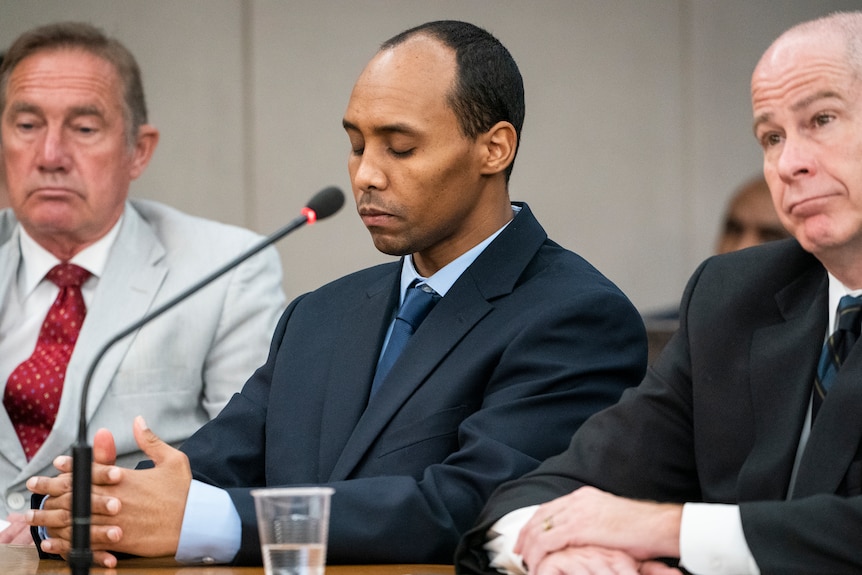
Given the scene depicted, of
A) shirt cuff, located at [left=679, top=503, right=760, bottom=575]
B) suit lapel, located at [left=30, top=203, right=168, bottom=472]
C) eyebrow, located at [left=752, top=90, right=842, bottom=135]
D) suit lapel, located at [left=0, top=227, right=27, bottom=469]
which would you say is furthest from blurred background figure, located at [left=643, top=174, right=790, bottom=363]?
shirt cuff, located at [left=679, top=503, right=760, bottom=575]

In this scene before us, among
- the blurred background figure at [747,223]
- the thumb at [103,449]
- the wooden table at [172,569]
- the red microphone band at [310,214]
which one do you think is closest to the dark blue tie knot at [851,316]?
the wooden table at [172,569]

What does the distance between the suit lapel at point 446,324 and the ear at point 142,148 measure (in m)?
1.42

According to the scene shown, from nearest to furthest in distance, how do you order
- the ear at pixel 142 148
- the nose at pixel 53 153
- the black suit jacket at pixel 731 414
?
the black suit jacket at pixel 731 414 → the nose at pixel 53 153 → the ear at pixel 142 148

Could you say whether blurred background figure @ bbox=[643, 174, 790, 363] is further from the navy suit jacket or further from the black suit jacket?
the black suit jacket

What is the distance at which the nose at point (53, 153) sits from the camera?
3686mm

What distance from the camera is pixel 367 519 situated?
7.61 ft

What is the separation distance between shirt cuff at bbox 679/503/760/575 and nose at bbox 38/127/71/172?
7.38ft

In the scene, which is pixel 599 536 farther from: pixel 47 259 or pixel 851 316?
pixel 47 259

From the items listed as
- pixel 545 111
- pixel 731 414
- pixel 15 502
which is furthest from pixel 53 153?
pixel 545 111

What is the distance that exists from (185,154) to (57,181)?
166 cm

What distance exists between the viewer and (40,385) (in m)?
3.53

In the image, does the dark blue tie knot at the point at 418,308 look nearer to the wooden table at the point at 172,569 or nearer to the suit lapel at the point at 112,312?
the wooden table at the point at 172,569

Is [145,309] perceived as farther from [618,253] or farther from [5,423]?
[618,253]

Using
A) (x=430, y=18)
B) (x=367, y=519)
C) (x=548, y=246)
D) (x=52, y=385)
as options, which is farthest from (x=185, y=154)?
(x=367, y=519)
